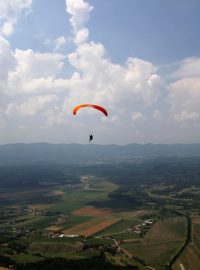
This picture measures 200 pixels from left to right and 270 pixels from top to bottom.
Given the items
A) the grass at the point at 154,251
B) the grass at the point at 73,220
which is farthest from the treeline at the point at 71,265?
the grass at the point at 73,220

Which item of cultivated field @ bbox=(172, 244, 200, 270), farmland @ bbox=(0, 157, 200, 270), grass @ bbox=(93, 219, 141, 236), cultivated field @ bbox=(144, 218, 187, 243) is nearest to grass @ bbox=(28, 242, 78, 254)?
farmland @ bbox=(0, 157, 200, 270)

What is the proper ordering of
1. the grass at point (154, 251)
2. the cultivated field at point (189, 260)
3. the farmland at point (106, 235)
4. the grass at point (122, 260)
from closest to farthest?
the cultivated field at point (189, 260) → the grass at point (122, 260) → the grass at point (154, 251) → the farmland at point (106, 235)

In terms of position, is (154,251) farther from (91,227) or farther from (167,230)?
(91,227)

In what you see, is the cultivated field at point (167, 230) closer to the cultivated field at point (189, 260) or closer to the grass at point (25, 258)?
the cultivated field at point (189, 260)

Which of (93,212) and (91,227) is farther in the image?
(93,212)

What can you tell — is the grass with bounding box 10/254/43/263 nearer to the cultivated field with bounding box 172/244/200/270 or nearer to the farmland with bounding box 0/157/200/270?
the farmland with bounding box 0/157/200/270

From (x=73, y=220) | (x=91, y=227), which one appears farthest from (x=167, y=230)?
(x=73, y=220)
